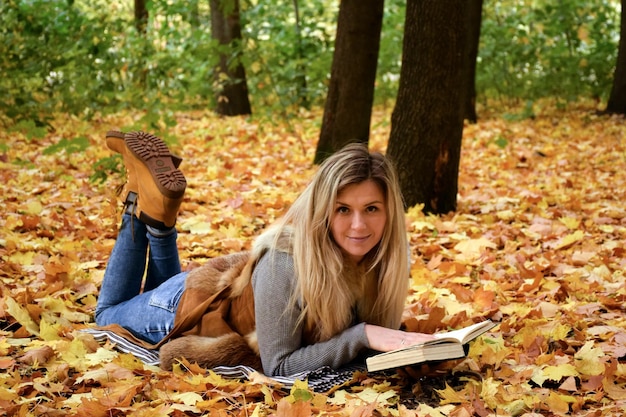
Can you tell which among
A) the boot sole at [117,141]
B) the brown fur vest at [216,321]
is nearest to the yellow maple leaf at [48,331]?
the brown fur vest at [216,321]

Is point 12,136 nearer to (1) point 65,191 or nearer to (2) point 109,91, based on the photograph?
(2) point 109,91

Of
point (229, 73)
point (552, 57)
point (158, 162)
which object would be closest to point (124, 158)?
point (158, 162)

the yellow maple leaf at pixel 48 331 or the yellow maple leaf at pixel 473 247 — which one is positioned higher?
the yellow maple leaf at pixel 473 247

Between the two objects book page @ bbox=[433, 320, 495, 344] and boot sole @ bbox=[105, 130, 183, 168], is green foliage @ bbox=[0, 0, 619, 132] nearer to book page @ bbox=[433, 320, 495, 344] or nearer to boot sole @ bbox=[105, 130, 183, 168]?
boot sole @ bbox=[105, 130, 183, 168]

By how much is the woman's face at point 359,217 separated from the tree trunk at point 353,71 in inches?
164

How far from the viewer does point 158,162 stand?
328 centimetres

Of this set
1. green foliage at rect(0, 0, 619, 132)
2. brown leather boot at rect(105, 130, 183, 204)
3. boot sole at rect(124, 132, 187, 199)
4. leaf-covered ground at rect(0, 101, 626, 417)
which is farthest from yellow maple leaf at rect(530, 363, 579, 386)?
green foliage at rect(0, 0, 619, 132)

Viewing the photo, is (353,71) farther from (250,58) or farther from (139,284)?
(139,284)

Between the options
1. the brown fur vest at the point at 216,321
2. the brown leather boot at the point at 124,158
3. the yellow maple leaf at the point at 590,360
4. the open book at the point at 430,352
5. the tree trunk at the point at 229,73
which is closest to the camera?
the open book at the point at 430,352

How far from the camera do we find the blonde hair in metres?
2.66

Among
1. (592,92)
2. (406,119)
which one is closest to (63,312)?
(406,119)

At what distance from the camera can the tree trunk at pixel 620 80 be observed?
10167mm

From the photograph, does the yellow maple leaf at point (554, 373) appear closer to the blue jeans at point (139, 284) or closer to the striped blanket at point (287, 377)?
the striped blanket at point (287, 377)

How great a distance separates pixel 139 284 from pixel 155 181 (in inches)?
22.6
